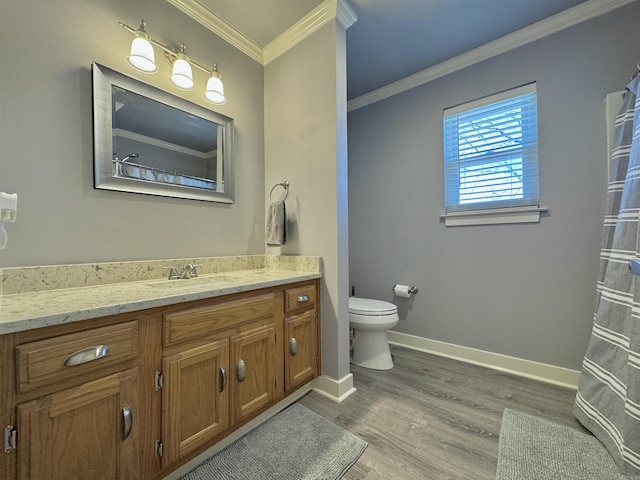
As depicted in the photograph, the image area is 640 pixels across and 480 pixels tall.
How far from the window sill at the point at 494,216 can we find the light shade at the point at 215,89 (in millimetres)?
1963

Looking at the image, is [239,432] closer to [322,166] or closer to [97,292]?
[97,292]

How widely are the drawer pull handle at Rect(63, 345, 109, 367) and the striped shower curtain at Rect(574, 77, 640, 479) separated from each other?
6.73ft

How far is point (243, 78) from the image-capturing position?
2006mm

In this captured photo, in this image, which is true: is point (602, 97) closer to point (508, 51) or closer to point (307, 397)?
point (508, 51)

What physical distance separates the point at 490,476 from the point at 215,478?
1156 millimetres

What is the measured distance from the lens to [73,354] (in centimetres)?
81

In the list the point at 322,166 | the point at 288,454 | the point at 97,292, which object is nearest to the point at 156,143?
the point at 97,292

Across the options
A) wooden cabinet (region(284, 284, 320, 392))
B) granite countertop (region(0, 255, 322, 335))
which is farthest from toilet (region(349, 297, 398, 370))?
granite countertop (region(0, 255, 322, 335))

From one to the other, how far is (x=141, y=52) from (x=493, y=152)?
2.42 metres

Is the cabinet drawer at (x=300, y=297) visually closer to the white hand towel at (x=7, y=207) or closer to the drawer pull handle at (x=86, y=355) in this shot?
the drawer pull handle at (x=86, y=355)

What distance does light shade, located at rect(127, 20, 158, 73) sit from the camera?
4.37ft

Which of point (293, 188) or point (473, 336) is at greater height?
point (293, 188)

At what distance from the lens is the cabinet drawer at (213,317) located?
1.05 m

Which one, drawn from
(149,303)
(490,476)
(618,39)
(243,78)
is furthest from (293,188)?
(618,39)
